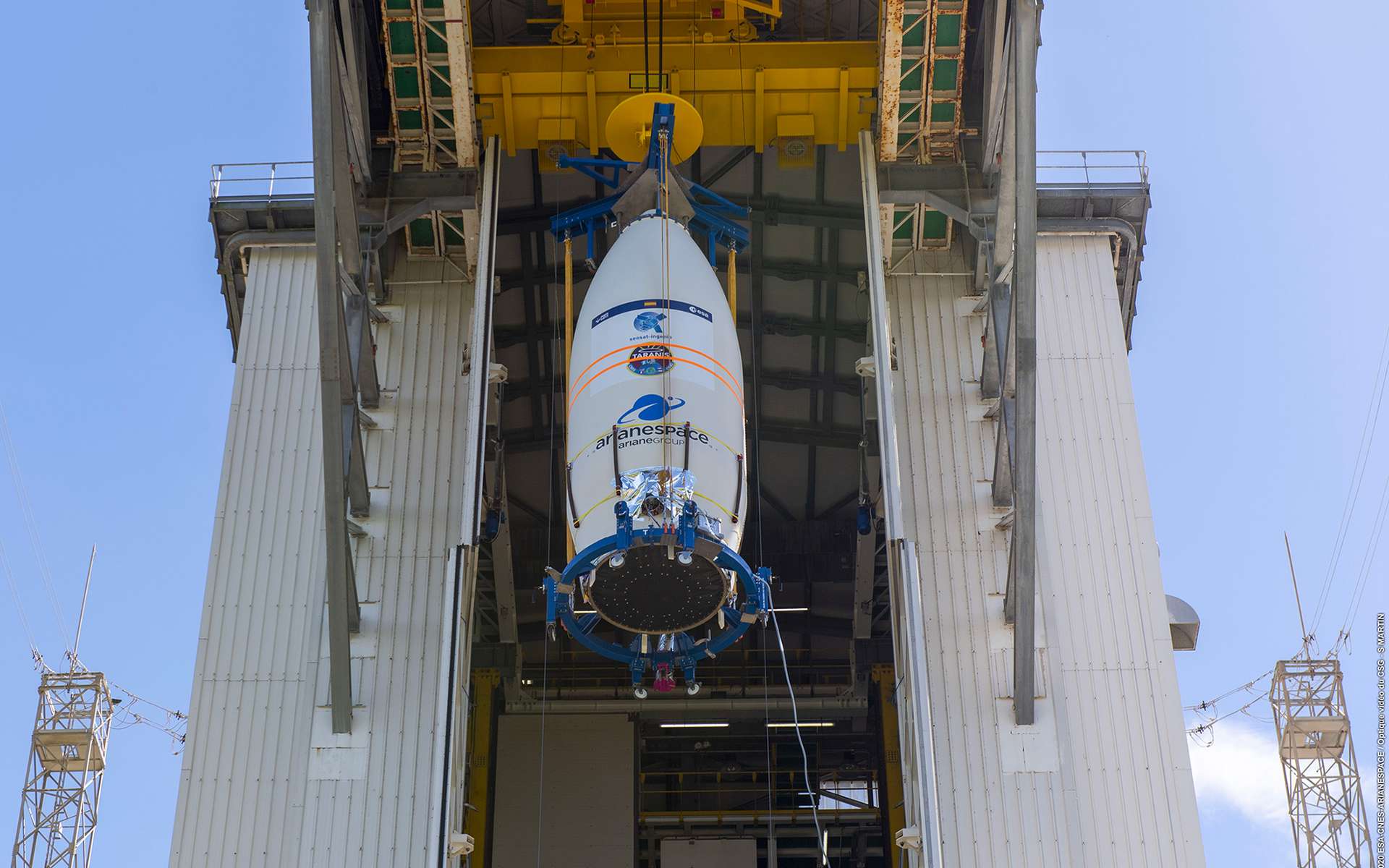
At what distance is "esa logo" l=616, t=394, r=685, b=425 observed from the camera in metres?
15.7

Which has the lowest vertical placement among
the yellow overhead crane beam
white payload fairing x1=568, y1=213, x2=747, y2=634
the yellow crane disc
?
white payload fairing x1=568, y1=213, x2=747, y2=634

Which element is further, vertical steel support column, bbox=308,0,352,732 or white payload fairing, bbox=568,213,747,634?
vertical steel support column, bbox=308,0,352,732

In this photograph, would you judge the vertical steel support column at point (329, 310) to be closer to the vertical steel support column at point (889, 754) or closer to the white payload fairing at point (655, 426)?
the white payload fairing at point (655, 426)

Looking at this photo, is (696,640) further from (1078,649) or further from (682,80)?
(682,80)

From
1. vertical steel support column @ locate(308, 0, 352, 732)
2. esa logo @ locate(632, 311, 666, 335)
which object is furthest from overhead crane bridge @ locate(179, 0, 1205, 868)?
esa logo @ locate(632, 311, 666, 335)

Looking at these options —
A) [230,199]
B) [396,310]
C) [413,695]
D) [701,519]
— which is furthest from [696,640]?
[230,199]

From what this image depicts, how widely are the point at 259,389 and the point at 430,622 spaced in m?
4.59

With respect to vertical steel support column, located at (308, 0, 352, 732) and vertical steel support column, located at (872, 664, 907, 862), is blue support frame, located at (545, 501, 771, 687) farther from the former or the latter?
vertical steel support column, located at (872, 664, 907, 862)

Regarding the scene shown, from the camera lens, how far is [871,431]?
2425cm

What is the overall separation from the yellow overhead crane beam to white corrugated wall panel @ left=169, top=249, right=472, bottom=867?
2.61m

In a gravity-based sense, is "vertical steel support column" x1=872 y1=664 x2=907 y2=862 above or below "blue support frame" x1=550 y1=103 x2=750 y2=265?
below

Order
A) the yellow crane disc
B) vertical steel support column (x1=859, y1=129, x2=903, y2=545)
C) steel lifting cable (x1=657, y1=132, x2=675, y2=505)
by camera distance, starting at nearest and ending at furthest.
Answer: steel lifting cable (x1=657, y1=132, x2=675, y2=505) < vertical steel support column (x1=859, y1=129, x2=903, y2=545) < the yellow crane disc

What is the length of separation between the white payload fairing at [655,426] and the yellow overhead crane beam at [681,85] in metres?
4.28

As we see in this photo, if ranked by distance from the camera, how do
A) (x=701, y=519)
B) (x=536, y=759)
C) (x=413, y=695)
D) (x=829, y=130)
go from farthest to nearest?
(x=536, y=759) < (x=829, y=130) < (x=413, y=695) < (x=701, y=519)
